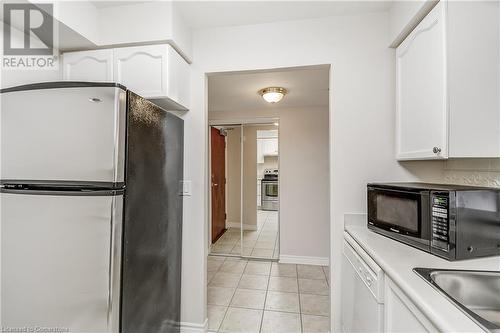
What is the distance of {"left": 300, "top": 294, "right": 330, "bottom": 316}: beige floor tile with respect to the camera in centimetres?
219

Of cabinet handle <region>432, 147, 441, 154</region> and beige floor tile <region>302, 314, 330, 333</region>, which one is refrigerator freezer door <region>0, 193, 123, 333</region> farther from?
cabinet handle <region>432, 147, 441, 154</region>

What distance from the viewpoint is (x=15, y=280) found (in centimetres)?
124

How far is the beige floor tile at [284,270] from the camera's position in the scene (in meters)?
2.97

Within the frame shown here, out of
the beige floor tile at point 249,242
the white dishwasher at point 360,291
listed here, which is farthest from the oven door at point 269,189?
the white dishwasher at point 360,291

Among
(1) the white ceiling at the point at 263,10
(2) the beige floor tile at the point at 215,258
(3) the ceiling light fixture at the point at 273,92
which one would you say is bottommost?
(2) the beige floor tile at the point at 215,258

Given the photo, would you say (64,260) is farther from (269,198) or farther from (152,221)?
(269,198)

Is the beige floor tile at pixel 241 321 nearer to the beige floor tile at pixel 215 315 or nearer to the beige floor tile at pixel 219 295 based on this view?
the beige floor tile at pixel 215 315

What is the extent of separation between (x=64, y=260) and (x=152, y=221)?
0.45 m

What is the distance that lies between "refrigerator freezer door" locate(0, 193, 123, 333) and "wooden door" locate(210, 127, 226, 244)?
2.44 metres

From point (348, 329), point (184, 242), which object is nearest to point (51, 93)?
point (184, 242)

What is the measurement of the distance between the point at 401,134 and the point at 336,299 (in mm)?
1239

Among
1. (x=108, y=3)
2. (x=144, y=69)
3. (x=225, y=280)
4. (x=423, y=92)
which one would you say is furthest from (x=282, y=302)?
(x=108, y=3)

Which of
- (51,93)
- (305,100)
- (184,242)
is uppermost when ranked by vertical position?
(305,100)

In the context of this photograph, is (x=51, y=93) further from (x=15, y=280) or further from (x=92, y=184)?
(x=15, y=280)
